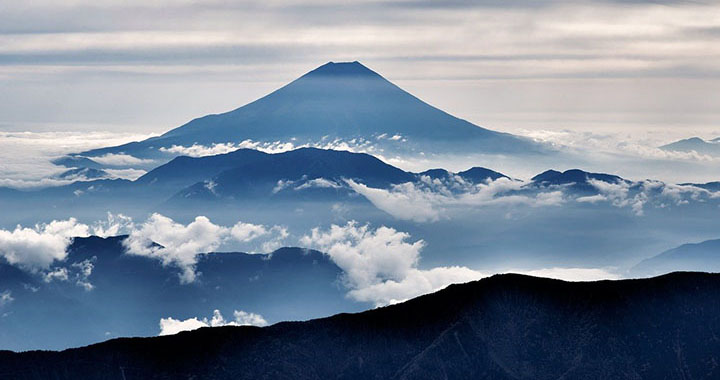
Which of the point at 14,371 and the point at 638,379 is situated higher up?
the point at 14,371

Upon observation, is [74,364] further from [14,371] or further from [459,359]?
[459,359]

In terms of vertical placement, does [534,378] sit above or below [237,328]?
below

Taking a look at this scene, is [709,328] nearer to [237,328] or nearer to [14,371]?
[237,328]

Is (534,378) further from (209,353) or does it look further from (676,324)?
(209,353)

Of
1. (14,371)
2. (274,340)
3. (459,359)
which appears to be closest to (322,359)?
(274,340)

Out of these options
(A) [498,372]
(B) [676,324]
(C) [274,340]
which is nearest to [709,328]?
(B) [676,324]

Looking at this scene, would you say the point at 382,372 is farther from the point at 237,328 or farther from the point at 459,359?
the point at 237,328

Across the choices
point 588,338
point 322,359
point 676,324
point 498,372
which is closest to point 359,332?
point 322,359
